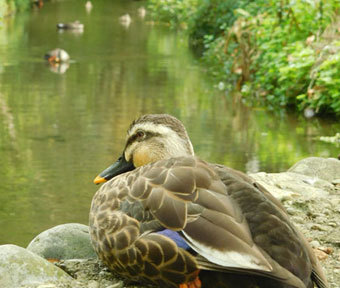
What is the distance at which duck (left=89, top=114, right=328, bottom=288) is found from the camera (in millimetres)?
2863

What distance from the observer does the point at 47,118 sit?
A: 1015 centimetres

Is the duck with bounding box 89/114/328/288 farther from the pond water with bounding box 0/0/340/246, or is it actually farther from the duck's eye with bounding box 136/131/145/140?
the pond water with bounding box 0/0/340/246

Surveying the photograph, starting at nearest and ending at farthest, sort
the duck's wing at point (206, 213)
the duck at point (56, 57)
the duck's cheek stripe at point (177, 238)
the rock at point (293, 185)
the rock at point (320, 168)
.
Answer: the duck's wing at point (206, 213), the duck's cheek stripe at point (177, 238), the rock at point (293, 185), the rock at point (320, 168), the duck at point (56, 57)

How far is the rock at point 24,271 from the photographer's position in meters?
3.48

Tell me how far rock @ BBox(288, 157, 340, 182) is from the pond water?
1318 millimetres

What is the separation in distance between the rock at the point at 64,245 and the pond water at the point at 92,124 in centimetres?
112

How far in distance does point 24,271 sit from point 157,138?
0.98 m

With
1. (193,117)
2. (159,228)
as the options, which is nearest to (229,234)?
(159,228)

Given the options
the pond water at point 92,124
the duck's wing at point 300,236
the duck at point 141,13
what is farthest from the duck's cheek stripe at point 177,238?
the duck at point 141,13

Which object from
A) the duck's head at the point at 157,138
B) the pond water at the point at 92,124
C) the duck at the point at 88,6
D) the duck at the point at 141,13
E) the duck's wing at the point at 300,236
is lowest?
the pond water at the point at 92,124

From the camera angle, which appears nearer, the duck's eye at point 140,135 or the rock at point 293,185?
the duck's eye at point 140,135

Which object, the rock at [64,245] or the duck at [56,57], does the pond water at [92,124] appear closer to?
the duck at [56,57]

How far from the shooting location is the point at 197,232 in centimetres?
293

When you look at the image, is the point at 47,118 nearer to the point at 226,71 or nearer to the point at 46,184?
the point at 46,184
